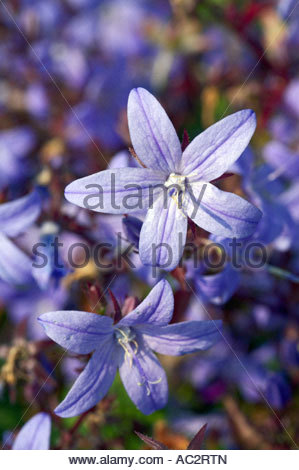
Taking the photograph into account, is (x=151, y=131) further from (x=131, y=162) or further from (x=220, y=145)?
(x=131, y=162)

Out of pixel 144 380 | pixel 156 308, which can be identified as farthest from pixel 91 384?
pixel 156 308

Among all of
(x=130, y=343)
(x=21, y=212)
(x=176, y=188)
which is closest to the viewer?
(x=176, y=188)

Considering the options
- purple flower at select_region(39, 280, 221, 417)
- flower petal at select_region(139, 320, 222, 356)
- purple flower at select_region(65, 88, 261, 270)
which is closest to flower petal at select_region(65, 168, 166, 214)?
purple flower at select_region(65, 88, 261, 270)

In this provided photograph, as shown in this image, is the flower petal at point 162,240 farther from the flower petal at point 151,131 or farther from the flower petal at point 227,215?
the flower petal at point 151,131

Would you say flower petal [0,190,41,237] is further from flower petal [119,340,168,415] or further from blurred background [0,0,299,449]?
flower petal [119,340,168,415]

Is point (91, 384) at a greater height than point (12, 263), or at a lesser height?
lesser

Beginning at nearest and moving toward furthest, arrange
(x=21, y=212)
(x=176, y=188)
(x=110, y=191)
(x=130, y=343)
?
(x=110, y=191) → (x=176, y=188) → (x=130, y=343) → (x=21, y=212)

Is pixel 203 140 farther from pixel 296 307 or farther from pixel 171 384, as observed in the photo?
pixel 171 384

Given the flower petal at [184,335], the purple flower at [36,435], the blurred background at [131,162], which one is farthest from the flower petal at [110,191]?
the purple flower at [36,435]
